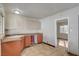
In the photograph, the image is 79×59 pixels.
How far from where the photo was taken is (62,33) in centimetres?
144

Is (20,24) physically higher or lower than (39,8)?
lower

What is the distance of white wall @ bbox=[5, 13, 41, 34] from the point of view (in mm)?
1392

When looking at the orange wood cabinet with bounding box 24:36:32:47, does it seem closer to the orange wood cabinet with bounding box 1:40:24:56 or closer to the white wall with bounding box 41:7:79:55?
the orange wood cabinet with bounding box 1:40:24:56

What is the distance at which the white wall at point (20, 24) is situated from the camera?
1392 mm

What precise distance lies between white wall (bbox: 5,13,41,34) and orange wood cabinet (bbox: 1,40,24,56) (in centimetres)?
19

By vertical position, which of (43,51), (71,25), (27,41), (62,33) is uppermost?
(71,25)

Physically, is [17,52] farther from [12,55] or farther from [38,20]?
[38,20]

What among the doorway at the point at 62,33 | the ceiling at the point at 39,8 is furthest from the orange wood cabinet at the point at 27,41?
the doorway at the point at 62,33

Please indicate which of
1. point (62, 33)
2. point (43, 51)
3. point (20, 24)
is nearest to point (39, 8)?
point (20, 24)

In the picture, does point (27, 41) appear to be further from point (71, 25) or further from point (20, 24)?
point (71, 25)

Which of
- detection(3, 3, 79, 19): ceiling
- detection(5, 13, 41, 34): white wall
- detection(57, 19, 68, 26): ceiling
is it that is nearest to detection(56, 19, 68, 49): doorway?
detection(57, 19, 68, 26): ceiling

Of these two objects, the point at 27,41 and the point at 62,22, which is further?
the point at 27,41

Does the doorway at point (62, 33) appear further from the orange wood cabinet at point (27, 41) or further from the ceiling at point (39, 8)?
the orange wood cabinet at point (27, 41)

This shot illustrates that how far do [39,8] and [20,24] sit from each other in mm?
406
